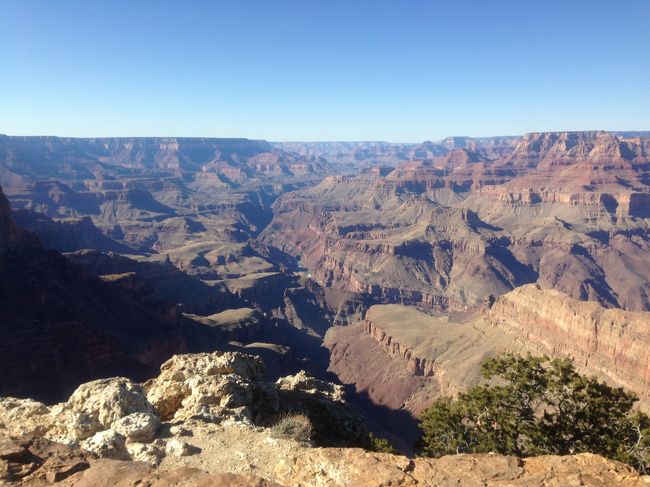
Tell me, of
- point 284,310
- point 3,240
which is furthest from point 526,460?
point 284,310

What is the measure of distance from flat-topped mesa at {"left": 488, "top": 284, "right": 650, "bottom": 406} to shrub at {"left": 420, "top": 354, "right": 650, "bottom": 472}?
41725 millimetres

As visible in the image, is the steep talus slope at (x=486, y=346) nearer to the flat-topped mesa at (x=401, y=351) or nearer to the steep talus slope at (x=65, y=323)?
the flat-topped mesa at (x=401, y=351)

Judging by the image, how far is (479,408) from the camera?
22188mm

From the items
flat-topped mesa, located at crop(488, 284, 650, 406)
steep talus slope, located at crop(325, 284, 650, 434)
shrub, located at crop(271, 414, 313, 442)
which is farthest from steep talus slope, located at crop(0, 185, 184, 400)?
flat-topped mesa, located at crop(488, 284, 650, 406)

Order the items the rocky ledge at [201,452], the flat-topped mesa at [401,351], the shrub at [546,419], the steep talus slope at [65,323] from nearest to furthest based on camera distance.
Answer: the rocky ledge at [201,452], the shrub at [546,419], the steep talus slope at [65,323], the flat-topped mesa at [401,351]

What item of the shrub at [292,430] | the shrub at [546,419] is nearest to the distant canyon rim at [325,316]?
the shrub at [292,430]

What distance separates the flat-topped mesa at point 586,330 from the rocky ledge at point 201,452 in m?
53.2

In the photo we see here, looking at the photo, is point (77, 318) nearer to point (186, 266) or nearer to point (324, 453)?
point (324, 453)

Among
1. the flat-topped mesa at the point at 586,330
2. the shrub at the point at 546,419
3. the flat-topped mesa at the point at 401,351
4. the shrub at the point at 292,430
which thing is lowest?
the flat-topped mesa at the point at 401,351

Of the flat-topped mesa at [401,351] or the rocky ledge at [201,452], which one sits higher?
the rocky ledge at [201,452]

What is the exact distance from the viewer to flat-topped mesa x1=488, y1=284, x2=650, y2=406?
195ft

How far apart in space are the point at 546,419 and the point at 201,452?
16.3m

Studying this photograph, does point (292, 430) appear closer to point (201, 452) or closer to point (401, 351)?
point (201, 452)

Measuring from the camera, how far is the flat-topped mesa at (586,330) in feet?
195
